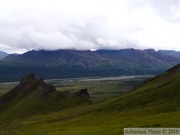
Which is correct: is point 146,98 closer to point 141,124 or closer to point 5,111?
point 141,124

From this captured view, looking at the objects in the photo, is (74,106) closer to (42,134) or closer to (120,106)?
(120,106)

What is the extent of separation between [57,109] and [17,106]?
37.1 metres

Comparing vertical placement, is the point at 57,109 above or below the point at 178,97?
below

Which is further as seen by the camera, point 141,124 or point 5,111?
point 5,111

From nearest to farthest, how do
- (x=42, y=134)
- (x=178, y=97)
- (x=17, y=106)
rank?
1. (x=42, y=134)
2. (x=178, y=97)
3. (x=17, y=106)

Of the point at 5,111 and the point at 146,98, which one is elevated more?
the point at 146,98

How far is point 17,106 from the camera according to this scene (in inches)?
7598

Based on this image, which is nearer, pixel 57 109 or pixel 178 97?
pixel 178 97

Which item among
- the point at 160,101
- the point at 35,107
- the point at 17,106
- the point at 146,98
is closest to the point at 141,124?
the point at 160,101

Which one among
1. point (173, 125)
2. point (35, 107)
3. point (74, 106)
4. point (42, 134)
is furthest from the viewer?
point (35, 107)

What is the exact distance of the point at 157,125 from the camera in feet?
212

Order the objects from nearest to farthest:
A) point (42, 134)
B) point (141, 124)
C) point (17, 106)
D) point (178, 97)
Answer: point (141, 124), point (42, 134), point (178, 97), point (17, 106)

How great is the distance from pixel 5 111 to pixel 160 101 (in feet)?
401

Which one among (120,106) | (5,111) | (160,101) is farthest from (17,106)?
(160,101)
